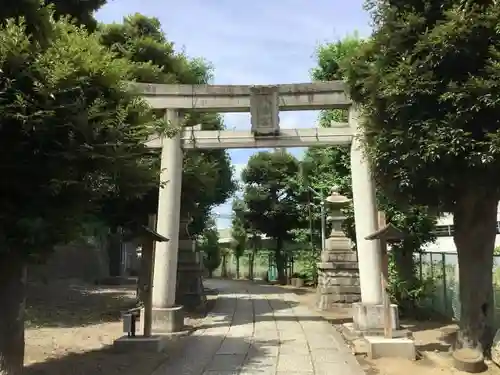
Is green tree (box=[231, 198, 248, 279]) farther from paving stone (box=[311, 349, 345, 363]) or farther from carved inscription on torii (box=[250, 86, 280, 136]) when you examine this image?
paving stone (box=[311, 349, 345, 363])

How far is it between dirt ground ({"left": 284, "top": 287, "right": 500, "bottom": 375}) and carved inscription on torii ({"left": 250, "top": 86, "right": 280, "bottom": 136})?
4857 millimetres

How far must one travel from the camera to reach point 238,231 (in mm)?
36312

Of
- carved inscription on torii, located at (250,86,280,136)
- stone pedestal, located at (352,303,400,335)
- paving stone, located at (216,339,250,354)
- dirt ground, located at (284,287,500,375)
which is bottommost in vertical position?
paving stone, located at (216,339,250,354)

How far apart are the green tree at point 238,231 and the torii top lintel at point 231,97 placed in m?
20.4

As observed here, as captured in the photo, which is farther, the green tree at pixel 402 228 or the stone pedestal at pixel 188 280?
the stone pedestal at pixel 188 280

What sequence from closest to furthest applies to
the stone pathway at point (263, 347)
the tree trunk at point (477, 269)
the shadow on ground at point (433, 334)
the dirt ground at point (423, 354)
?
the dirt ground at point (423, 354) < the stone pathway at point (263, 347) < the tree trunk at point (477, 269) < the shadow on ground at point (433, 334)

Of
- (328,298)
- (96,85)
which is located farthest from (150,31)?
(96,85)

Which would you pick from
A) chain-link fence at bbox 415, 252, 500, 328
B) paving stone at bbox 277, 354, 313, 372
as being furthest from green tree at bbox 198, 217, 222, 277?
paving stone at bbox 277, 354, 313, 372

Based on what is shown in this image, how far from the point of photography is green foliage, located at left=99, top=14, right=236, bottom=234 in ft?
43.7

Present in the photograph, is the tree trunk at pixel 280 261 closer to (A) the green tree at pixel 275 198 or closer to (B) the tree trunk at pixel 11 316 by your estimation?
(A) the green tree at pixel 275 198

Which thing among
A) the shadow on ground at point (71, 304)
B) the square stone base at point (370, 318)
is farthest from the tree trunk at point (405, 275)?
the shadow on ground at point (71, 304)

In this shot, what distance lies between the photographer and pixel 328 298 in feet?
54.2

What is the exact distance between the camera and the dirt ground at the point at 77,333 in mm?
7930

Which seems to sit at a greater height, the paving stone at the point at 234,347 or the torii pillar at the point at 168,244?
the torii pillar at the point at 168,244
